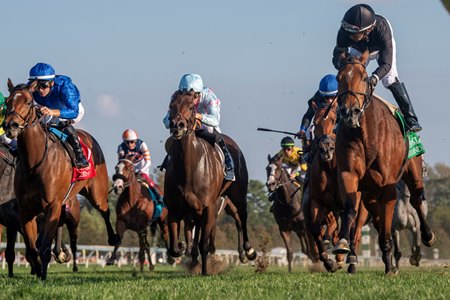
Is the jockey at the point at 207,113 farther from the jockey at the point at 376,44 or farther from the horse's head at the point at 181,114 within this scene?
the jockey at the point at 376,44

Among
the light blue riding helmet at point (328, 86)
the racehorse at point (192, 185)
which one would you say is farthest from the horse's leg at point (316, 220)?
the light blue riding helmet at point (328, 86)

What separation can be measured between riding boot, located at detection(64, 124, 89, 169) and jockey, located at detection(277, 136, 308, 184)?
9.55m

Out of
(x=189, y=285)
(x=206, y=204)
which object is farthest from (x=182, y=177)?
(x=189, y=285)

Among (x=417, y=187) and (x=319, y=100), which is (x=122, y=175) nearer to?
(x=319, y=100)

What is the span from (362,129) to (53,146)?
3.78 metres

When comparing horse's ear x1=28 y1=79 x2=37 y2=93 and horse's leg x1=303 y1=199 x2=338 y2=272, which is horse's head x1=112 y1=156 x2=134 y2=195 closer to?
horse's leg x1=303 y1=199 x2=338 y2=272

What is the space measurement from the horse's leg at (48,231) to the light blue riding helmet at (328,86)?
470cm

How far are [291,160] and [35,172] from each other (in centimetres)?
1141

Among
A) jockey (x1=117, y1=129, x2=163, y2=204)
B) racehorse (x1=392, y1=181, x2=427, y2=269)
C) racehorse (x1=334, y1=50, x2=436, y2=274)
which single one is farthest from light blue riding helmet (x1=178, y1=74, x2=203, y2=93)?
jockey (x1=117, y1=129, x2=163, y2=204)

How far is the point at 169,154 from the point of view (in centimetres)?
1355

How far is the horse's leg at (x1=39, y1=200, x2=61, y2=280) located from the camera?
11.5m

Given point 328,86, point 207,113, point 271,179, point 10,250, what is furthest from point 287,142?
point 10,250

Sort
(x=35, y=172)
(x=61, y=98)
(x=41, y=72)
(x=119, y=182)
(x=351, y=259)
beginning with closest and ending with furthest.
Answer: (x=351, y=259) < (x=35, y=172) < (x=41, y=72) < (x=61, y=98) < (x=119, y=182)

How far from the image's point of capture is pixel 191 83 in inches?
528
